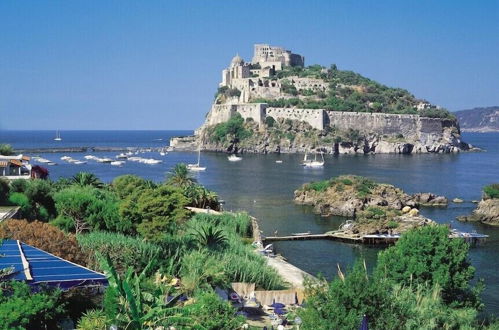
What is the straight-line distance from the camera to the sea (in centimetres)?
2683

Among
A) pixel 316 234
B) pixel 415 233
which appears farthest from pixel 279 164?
pixel 415 233

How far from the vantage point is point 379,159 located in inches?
3391

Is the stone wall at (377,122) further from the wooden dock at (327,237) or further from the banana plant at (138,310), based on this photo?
the banana plant at (138,310)

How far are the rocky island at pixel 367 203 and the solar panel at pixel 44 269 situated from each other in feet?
69.7

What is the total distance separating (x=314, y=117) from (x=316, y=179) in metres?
41.9

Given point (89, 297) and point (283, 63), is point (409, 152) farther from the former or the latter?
point (89, 297)

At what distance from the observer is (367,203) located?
3916 centimetres

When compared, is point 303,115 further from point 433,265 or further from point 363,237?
point 433,265

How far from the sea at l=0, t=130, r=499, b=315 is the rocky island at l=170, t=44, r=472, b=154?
16.1ft

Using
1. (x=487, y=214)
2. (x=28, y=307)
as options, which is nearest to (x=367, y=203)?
(x=487, y=214)

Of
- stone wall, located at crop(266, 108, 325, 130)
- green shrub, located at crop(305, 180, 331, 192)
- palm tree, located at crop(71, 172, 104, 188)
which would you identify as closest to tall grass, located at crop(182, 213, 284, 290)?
palm tree, located at crop(71, 172, 104, 188)

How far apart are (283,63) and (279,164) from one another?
49.9m

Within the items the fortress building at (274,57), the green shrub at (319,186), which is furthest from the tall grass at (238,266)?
the fortress building at (274,57)

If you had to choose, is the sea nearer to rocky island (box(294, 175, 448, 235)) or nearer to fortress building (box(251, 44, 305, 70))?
rocky island (box(294, 175, 448, 235))
